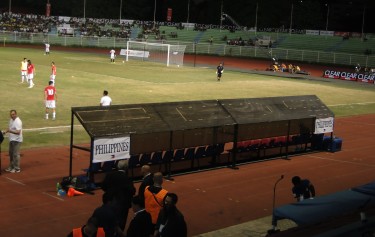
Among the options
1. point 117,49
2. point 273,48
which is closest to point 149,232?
point 273,48

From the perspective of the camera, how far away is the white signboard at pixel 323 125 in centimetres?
2256

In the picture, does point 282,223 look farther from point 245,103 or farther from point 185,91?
point 185,91

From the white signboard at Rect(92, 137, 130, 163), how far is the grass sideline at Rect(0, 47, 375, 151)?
18.2 ft

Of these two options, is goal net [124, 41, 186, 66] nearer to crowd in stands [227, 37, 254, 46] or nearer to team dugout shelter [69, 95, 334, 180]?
crowd in stands [227, 37, 254, 46]

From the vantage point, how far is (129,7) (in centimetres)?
12144

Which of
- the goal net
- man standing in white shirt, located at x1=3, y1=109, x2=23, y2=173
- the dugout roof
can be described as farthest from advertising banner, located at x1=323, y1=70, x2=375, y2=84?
man standing in white shirt, located at x1=3, y1=109, x2=23, y2=173

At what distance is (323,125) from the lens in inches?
899

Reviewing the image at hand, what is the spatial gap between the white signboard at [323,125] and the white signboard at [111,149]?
31.0 ft

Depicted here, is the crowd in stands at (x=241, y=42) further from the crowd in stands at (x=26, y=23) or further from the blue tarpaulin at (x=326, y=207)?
the blue tarpaulin at (x=326, y=207)

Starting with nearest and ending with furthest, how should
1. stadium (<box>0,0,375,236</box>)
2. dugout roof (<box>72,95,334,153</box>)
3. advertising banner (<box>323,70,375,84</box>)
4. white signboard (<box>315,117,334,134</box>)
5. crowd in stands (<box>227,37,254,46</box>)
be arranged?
stadium (<box>0,0,375,236</box>) → dugout roof (<box>72,95,334,153</box>) → white signboard (<box>315,117,334,134</box>) → advertising banner (<box>323,70,375,84</box>) → crowd in stands (<box>227,37,254,46</box>)

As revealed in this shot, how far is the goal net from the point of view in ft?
226

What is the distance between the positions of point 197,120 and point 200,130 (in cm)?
52

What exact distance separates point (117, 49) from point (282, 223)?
80.6 meters

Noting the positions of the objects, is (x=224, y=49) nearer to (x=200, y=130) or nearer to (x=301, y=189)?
(x=200, y=130)
